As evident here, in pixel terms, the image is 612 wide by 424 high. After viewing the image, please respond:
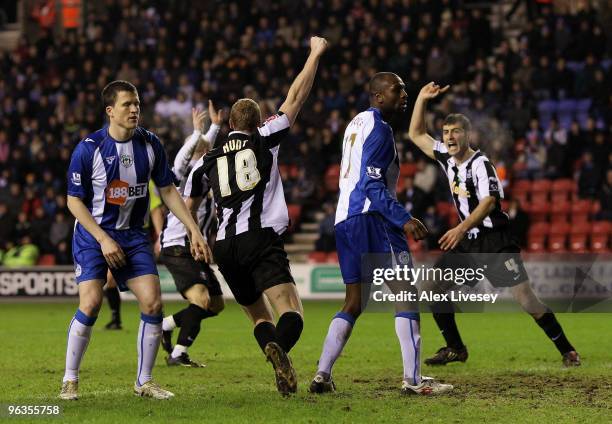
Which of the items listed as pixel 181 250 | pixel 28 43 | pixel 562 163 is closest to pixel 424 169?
pixel 562 163

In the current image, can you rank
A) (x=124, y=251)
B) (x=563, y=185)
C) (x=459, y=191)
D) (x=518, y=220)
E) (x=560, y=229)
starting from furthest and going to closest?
(x=563, y=185)
(x=560, y=229)
(x=518, y=220)
(x=459, y=191)
(x=124, y=251)

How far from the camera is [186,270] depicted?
1070cm

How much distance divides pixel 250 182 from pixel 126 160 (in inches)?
36.4

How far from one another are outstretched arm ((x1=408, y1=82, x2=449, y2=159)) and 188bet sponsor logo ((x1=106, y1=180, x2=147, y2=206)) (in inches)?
96.9

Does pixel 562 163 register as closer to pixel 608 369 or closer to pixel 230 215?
pixel 608 369

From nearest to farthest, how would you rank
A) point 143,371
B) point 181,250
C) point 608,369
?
point 143,371, point 608,369, point 181,250

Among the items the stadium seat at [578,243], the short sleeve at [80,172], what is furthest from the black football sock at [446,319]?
the stadium seat at [578,243]

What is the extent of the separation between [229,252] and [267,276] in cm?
34

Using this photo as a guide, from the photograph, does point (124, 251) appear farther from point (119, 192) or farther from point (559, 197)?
point (559, 197)

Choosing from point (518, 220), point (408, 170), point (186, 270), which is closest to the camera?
point (186, 270)

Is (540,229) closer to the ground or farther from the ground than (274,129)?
closer to the ground

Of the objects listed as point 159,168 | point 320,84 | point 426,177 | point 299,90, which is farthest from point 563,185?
point 159,168

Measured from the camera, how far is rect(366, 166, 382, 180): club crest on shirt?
26.2 feet

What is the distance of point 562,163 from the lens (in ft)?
70.8
